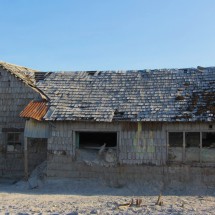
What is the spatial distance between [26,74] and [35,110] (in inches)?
159

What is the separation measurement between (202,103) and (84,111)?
489 cm

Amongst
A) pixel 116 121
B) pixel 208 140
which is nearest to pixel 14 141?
pixel 116 121

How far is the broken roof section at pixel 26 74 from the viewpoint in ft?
61.7

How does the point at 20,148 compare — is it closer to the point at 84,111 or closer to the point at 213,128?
the point at 84,111

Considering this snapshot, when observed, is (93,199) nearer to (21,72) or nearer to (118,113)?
(118,113)

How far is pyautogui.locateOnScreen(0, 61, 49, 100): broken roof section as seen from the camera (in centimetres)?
1882

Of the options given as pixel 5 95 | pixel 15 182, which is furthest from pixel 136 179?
pixel 5 95

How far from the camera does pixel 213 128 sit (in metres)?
15.5

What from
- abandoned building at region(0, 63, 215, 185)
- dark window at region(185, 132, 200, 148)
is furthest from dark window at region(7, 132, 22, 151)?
dark window at region(185, 132, 200, 148)

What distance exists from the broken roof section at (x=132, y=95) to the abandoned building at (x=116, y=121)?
0.04 meters

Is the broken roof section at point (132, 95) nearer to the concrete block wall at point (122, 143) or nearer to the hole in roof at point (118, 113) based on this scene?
the hole in roof at point (118, 113)

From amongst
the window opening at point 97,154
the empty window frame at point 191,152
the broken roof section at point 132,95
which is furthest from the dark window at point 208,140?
the window opening at point 97,154

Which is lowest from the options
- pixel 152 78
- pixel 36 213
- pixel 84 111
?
pixel 36 213

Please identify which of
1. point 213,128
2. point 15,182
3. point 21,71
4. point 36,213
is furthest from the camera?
point 21,71
